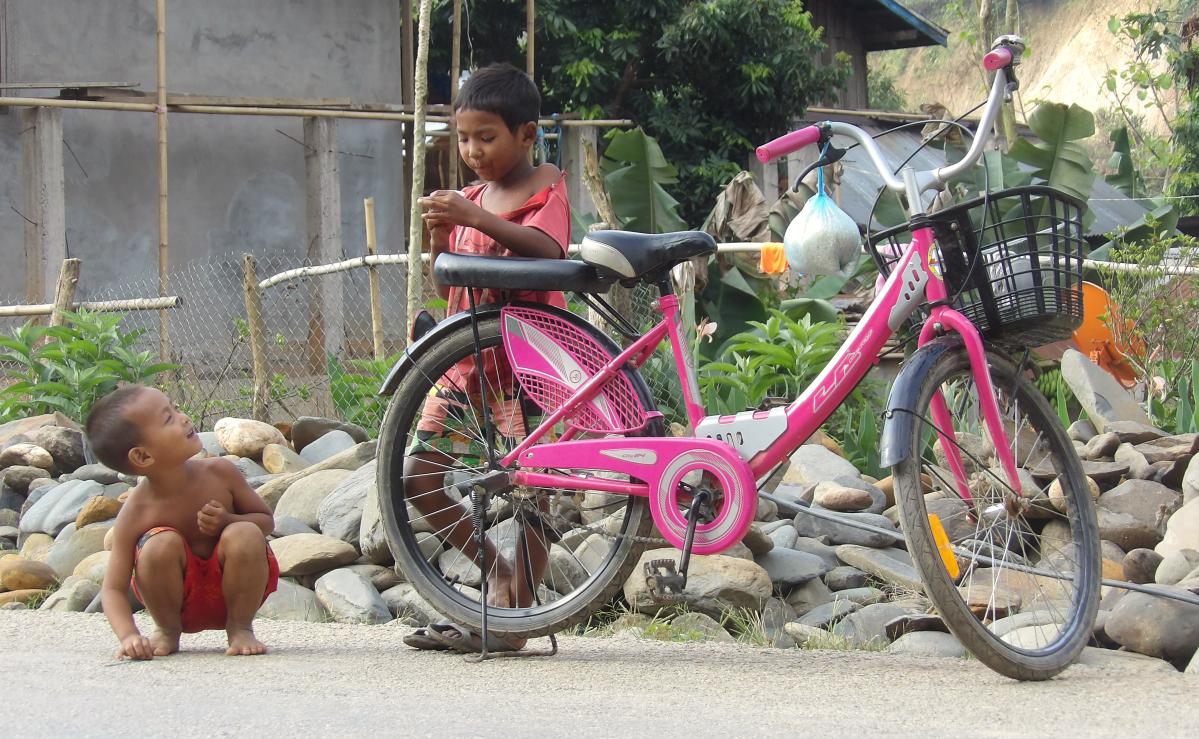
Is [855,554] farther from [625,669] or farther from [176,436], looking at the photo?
[176,436]

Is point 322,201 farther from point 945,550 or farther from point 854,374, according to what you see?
point 945,550

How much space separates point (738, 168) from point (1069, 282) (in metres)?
12.3

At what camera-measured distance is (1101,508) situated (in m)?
5.21

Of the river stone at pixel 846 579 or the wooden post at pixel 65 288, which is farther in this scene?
the wooden post at pixel 65 288

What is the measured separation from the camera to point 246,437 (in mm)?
6883

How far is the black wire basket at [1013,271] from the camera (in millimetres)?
3287

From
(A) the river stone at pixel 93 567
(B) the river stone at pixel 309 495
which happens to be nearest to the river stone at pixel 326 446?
(B) the river stone at pixel 309 495

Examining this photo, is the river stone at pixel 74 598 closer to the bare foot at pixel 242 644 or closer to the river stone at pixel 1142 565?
the bare foot at pixel 242 644

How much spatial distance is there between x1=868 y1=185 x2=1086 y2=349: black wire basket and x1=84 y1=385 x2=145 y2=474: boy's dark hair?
6.51 feet

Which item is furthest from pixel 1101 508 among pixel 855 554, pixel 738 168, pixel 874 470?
pixel 738 168

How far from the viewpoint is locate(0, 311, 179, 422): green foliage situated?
7691mm

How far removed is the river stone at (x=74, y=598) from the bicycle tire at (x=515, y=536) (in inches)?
65.3

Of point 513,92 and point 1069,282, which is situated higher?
point 513,92

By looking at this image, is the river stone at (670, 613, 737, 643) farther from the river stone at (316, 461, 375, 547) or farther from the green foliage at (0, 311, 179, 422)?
the green foliage at (0, 311, 179, 422)
